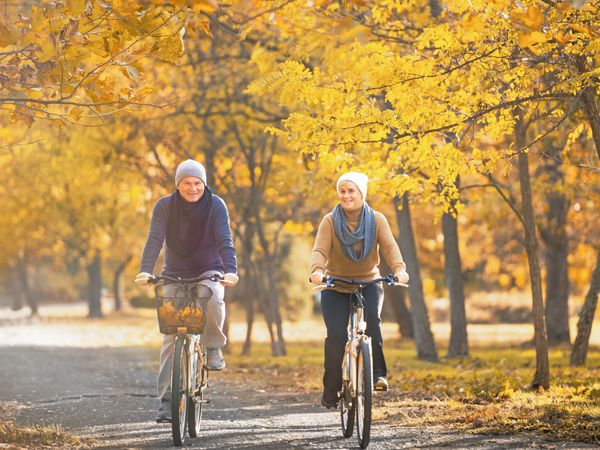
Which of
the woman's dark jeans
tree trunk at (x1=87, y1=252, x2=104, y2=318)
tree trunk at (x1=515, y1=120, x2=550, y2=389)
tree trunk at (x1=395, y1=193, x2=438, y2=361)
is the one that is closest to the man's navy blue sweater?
the woman's dark jeans

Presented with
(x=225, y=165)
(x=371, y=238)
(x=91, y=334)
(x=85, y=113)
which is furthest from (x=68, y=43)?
(x=91, y=334)

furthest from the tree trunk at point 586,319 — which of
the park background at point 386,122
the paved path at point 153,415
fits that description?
the paved path at point 153,415

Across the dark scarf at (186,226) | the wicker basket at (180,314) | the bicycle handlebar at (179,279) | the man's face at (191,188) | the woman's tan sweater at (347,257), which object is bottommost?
the wicker basket at (180,314)

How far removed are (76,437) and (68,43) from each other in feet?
9.81

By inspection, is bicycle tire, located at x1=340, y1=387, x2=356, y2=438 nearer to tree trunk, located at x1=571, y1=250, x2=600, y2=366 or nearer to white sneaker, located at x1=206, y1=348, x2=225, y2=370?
white sneaker, located at x1=206, y1=348, x2=225, y2=370

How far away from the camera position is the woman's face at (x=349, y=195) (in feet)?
26.7

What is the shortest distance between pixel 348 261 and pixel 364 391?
1060mm

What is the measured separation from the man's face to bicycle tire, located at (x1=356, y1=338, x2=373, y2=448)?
5.47ft

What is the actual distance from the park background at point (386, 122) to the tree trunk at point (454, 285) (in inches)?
1.3

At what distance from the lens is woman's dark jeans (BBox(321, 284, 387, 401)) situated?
8.16 m

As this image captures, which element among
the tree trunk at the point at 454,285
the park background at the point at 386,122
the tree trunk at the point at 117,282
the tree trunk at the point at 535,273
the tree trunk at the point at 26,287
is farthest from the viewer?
the tree trunk at the point at 117,282

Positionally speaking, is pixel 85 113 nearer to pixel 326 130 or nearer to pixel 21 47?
pixel 21 47

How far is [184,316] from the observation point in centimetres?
782

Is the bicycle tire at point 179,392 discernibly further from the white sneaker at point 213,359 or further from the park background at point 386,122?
the park background at point 386,122
